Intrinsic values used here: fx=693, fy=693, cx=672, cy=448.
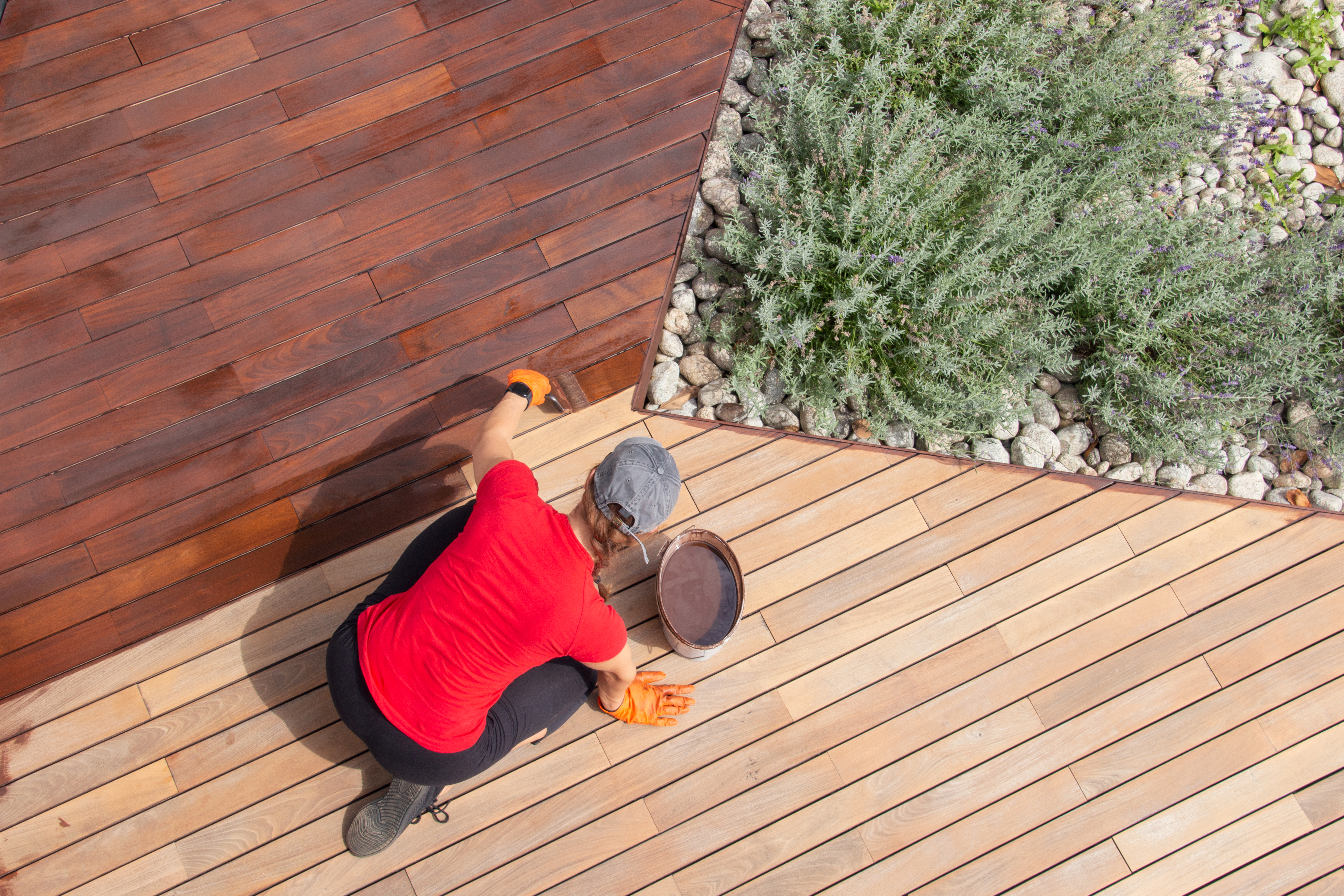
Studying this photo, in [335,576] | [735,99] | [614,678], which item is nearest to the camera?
[614,678]

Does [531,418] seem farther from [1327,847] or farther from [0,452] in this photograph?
[1327,847]

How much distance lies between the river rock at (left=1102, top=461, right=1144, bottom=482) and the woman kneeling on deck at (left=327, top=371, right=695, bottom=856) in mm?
1770

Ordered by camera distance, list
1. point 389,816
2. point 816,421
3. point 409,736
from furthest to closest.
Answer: point 816,421 → point 389,816 → point 409,736

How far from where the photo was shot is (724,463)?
90.4 inches

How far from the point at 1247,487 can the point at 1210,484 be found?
0.14m

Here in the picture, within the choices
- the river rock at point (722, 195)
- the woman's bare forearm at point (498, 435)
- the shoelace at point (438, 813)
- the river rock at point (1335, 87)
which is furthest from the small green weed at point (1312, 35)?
the shoelace at point (438, 813)

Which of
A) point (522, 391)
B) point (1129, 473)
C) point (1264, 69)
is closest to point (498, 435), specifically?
point (522, 391)

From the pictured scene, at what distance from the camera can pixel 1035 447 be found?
240 cm

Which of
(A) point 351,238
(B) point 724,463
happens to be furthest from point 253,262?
(B) point 724,463

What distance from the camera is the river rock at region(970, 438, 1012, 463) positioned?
2369mm

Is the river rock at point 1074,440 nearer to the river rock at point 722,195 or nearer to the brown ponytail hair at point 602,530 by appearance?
the river rock at point 722,195

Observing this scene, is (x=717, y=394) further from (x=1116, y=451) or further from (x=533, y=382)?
(x=1116, y=451)

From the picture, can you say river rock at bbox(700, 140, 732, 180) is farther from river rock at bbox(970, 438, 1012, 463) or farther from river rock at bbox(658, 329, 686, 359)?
river rock at bbox(970, 438, 1012, 463)

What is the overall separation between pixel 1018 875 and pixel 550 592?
175 cm
